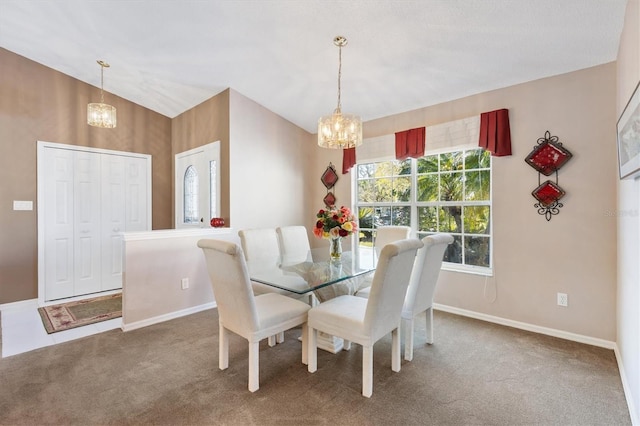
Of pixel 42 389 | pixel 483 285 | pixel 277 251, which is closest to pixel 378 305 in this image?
pixel 277 251

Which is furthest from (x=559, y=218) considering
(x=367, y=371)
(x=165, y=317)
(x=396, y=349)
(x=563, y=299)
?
(x=165, y=317)

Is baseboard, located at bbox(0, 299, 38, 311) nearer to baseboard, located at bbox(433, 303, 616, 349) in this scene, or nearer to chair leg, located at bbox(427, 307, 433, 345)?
chair leg, located at bbox(427, 307, 433, 345)

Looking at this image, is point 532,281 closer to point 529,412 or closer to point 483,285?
point 483,285

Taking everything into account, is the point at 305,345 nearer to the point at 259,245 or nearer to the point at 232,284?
the point at 232,284

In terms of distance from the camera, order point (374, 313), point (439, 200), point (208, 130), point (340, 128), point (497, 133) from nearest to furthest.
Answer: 1. point (374, 313)
2. point (340, 128)
3. point (497, 133)
4. point (439, 200)
5. point (208, 130)

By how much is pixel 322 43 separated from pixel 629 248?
276 cm

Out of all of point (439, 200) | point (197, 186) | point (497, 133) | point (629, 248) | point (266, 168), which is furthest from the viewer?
point (197, 186)

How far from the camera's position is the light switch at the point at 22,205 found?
3648 mm

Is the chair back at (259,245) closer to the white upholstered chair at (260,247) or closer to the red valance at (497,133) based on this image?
the white upholstered chair at (260,247)

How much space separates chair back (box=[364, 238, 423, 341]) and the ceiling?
1.71 metres

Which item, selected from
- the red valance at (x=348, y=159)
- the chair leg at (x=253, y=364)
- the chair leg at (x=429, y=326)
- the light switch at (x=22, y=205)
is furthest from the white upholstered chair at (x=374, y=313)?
the light switch at (x=22, y=205)

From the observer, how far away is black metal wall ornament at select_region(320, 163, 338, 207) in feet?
15.1

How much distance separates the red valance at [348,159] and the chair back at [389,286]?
8.00 feet

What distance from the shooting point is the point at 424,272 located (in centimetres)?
234
